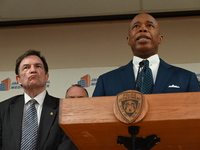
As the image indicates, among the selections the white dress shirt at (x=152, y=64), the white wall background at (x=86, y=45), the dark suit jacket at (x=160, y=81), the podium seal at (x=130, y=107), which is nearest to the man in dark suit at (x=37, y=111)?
the dark suit jacket at (x=160, y=81)

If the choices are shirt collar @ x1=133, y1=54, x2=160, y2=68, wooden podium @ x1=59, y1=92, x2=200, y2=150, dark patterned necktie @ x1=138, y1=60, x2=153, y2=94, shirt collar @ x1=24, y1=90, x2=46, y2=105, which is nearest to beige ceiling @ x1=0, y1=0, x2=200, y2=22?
shirt collar @ x1=24, y1=90, x2=46, y2=105

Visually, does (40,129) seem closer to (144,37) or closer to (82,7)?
(144,37)

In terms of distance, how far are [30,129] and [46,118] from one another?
119 millimetres

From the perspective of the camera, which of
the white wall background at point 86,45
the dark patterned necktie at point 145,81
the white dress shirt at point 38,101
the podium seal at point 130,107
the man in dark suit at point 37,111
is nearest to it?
the podium seal at point 130,107

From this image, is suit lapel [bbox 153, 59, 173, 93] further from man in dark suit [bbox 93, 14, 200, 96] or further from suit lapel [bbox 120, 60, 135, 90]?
suit lapel [bbox 120, 60, 135, 90]

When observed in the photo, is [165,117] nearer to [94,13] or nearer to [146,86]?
[146,86]

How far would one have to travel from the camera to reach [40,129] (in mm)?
2324

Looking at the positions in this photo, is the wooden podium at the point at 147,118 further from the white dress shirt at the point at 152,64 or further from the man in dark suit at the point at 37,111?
the man in dark suit at the point at 37,111

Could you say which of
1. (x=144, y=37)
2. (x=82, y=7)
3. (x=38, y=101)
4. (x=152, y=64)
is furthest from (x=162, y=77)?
(x=82, y=7)

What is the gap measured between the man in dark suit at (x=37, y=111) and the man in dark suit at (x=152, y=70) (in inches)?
17.0

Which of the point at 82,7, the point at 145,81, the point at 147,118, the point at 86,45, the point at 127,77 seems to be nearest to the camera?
the point at 147,118

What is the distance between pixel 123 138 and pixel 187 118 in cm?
26

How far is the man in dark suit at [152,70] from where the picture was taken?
196 cm

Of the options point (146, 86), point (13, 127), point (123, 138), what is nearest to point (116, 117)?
point (123, 138)
